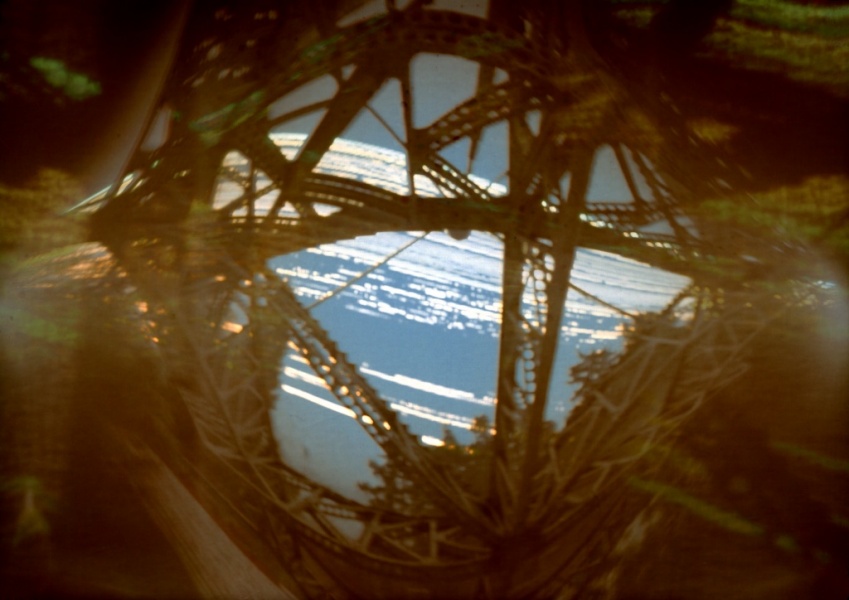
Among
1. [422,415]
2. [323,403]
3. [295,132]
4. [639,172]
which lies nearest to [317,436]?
[323,403]

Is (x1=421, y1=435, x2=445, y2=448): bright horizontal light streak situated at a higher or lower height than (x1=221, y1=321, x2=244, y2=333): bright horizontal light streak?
lower

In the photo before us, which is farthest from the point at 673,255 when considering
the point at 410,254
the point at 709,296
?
the point at 410,254

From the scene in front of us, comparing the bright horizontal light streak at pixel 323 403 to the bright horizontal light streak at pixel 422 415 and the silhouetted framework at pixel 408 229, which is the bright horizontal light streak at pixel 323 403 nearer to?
the silhouetted framework at pixel 408 229

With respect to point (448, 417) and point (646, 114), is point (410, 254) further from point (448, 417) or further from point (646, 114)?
point (646, 114)

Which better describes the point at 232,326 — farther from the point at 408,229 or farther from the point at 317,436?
the point at 408,229

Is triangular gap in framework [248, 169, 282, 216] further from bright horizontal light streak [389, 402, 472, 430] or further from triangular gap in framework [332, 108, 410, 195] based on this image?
bright horizontal light streak [389, 402, 472, 430]

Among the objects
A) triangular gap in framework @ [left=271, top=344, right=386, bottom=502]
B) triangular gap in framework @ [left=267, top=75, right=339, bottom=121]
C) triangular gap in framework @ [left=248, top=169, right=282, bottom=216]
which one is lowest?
triangular gap in framework @ [left=271, top=344, right=386, bottom=502]

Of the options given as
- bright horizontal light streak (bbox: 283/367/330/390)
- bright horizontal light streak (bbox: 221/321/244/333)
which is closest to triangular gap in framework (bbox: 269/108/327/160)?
bright horizontal light streak (bbox: 221/321/244/333)

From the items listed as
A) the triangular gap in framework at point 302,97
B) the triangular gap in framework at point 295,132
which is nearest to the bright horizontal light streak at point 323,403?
the triangular gap in framework at point 295,132
